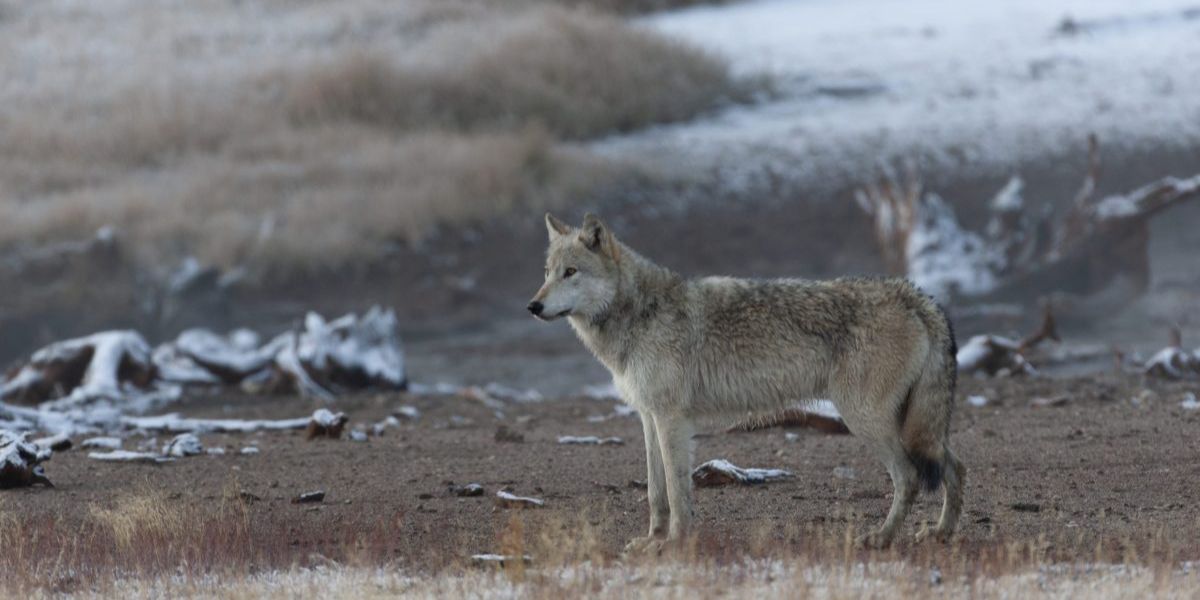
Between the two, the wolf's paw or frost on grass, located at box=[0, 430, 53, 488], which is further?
frost on grass, located at box=[0, 430, 53, 488]

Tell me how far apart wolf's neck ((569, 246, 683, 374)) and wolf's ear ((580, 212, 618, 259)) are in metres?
0.10

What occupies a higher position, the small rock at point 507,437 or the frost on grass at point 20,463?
the frost on grass at point 20,463

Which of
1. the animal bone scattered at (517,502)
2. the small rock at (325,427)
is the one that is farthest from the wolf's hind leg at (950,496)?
the small rock at (325,427)

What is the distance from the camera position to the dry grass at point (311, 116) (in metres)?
23.3

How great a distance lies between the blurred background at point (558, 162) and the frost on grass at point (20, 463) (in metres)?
8.34

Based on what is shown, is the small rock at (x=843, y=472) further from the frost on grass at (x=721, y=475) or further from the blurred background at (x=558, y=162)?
the blurred background at (x=558, y=162)

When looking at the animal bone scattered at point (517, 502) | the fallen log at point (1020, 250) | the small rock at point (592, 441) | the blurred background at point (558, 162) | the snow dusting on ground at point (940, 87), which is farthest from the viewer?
the snow dusting on ground at point (940, 87)

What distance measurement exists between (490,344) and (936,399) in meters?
12.9

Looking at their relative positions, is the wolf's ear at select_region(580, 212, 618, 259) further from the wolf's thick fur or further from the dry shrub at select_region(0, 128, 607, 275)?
the dry shrub at select_region(0, 128, 607, 275)

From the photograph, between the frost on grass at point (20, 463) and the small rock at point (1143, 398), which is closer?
the frost on grass at point (20, 463)

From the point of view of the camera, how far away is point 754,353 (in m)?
8.37

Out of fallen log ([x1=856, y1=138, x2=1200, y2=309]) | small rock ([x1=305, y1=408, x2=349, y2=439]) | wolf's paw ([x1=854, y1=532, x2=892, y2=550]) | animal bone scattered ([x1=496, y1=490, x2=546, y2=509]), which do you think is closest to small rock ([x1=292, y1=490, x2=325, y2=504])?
animal bone scattered ([x1=496, y1=490, x2=546, y2=509])

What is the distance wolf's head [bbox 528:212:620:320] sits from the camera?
8273mm

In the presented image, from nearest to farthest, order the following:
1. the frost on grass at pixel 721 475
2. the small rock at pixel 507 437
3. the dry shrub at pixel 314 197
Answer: the frost on grass at pixel 721 475, the small rock at pixel 507 437, the dry shrub at pixel 314 197
